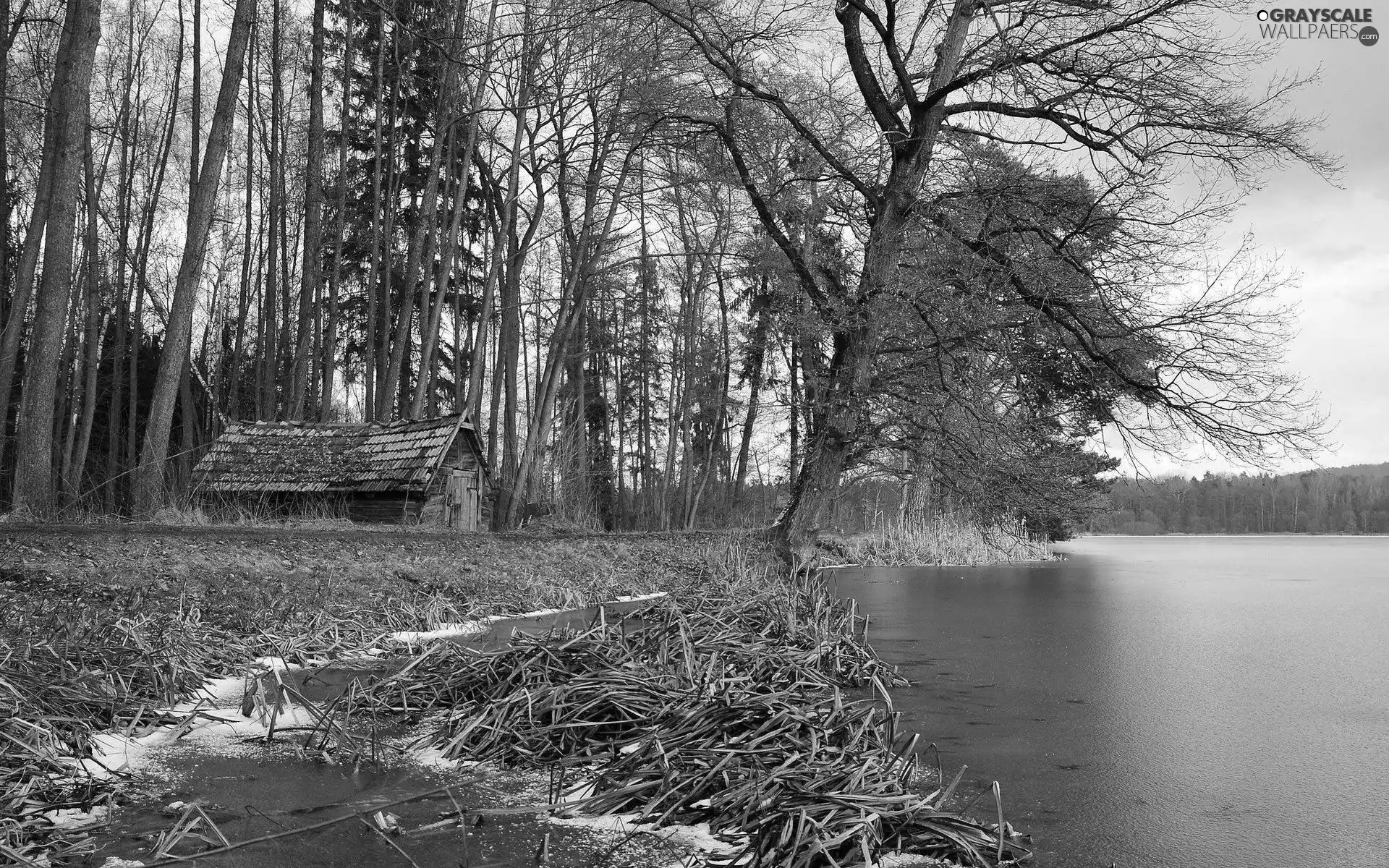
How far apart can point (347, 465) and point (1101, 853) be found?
49.2 feet

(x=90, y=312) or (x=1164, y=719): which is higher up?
(x=90, y=312)

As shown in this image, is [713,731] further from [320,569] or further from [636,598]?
[636,598]

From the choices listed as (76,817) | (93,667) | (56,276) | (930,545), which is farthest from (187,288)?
(930,545)

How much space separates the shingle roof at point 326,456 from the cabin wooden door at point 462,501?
109cm

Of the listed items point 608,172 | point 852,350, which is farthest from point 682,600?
point 608,172

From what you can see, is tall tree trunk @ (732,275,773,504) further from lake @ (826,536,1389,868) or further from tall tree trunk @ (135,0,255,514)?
lake @ (826,536,1389,868)

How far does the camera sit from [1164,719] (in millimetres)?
4617

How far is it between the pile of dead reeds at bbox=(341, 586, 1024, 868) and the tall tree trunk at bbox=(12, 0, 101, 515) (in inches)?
342

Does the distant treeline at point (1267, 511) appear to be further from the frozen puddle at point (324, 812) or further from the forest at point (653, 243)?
the frozen puddle at point (324, 812)

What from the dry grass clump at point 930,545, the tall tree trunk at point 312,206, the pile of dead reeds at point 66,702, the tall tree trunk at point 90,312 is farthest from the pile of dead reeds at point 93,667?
the tall tree trunk at point 90,312

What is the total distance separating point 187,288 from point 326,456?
466cm

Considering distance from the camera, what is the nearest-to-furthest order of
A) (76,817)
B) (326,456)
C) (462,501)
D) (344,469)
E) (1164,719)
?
(76,817), (1164,719), (344,469), (326,456), (462,501)

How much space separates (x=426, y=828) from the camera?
8.87 feet

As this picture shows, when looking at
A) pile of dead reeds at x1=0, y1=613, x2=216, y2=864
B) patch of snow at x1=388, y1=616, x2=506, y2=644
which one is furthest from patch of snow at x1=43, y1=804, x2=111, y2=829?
patch of snow at x1=388, y1=616, x2=506, y2=644
